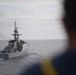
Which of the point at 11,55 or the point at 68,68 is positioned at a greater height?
the point at 68,68

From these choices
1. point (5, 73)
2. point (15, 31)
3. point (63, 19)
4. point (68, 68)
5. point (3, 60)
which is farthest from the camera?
point (15, 31)

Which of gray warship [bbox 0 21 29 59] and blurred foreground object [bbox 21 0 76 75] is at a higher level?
blurred foreground object [bbox 21 0 76 75]

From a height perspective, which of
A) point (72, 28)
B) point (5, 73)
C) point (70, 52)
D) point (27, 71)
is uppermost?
point (72, 28)

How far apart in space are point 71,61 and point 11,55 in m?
57.8

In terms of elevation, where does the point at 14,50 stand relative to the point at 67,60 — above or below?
below

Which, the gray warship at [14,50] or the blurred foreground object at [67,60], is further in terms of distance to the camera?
the gray warship at [14,50]

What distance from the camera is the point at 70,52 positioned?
7.38 feet

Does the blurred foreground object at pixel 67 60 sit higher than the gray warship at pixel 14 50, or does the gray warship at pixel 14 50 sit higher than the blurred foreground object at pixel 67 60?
the blurred foreground object at pixel 67 60

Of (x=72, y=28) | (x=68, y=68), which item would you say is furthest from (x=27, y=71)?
(x=72, y=28)

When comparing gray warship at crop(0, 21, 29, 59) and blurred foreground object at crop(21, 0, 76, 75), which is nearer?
blurred foreground object at crop(21, 0, 76, 75)

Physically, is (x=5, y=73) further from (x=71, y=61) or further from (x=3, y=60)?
(x=71, y=61)

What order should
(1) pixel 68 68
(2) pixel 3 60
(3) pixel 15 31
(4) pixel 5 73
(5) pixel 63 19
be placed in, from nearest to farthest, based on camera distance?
(1) pixel 68 68
(5) pixel 63 19
(4) pixel 5 73
(2) pixel 3 60
(3) pixel 15 31

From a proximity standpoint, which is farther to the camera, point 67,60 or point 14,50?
point 14,50

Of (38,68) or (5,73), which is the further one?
(5,73)
